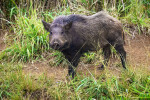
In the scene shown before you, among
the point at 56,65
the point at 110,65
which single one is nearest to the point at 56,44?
the point at 56,65

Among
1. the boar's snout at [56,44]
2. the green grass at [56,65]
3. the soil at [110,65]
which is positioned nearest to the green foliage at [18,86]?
the green grass at [56,65]

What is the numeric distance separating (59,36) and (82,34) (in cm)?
63

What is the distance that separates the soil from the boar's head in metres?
0.59

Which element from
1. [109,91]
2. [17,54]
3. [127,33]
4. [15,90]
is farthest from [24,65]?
[127,33]

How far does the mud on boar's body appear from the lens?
169 inches

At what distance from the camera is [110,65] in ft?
17.3

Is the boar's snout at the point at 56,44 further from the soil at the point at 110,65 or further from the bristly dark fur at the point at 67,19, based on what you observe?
the soil at the point at 110,65

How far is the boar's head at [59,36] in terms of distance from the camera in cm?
404

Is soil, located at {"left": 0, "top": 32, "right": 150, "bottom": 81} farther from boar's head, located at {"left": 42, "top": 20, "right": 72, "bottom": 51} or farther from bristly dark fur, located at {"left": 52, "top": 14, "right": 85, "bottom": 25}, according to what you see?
bristly dark fur, located at {"left": 52, "top": 14, "right": 85, "bottom": 25}

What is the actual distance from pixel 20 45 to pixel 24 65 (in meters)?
0.69

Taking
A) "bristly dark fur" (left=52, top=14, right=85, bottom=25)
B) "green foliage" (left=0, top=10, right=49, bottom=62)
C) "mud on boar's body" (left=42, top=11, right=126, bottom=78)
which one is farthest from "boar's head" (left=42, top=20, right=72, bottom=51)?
"green foliage" (left=0, top=10, right=49, bottom=62)

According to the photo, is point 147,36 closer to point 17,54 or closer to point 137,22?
point 137,22

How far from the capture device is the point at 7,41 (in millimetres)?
6066

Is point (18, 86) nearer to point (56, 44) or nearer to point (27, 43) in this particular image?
point (56, 44)
